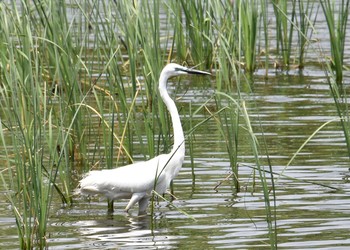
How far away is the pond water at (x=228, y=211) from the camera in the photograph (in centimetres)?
664

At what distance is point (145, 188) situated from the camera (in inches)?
297

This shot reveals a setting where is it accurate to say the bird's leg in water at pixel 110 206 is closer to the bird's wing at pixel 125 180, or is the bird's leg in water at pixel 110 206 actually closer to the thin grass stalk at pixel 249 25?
the bird's wing at pixel 125 180

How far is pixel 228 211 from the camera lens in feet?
24.4

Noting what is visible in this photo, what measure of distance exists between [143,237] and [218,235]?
539 mm

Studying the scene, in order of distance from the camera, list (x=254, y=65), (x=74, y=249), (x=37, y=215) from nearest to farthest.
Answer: (x=37, y=215), (x=74, y=249), (x=254, y=65)

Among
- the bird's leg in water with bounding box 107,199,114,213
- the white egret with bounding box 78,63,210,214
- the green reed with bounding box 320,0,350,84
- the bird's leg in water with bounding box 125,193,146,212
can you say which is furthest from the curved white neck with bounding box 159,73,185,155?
the green reed with bounding box 320,0,350,84

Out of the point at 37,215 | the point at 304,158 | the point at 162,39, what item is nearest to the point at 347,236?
the point at 37,215

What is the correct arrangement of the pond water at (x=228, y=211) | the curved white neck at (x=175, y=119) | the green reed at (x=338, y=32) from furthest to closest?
the green reed at (x=338, y=32), the curved white neck at (x=175, y=119), the pond water at (x=228, y=211)

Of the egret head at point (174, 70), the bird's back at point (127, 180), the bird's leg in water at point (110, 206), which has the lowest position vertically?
the bird's leg in water at point (110, 206)

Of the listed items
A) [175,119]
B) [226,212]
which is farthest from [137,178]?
[226,212]

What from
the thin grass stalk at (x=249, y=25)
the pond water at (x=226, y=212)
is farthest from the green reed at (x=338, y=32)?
the pond water at (x=226, y=212)

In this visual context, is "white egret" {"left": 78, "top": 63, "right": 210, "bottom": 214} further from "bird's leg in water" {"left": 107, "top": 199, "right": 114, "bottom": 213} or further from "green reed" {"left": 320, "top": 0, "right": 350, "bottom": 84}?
"green reed" {"left": 320, "top": 0, "right": 350, "bottom": 84}

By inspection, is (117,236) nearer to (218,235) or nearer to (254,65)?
(218,235)

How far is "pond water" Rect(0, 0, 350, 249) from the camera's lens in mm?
6645
